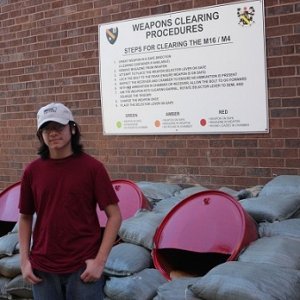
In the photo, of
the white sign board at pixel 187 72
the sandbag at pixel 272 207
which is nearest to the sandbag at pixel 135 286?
the sandbag at pixel 272 207

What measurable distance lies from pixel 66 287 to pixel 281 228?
1.80 metres

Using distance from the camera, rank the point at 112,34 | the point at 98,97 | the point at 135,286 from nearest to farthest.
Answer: the point at 135,286 < the point at 112,34 < the point at 98,97

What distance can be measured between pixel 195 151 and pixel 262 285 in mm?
3231

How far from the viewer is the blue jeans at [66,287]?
2.89 m

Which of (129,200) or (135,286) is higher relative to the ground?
(129,200)

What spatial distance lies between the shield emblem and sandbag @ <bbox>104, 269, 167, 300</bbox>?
3.67 meters

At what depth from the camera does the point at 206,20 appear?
20.0 feet

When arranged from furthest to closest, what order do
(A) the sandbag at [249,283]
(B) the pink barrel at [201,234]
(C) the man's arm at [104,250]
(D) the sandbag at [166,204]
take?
(D) the sandbag at [166,204]
(B) the pink barrel at [201,234]
(A) the sandbag at [249,283]
(C) the man's arm at [104,250]

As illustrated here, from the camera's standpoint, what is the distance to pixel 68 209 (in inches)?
115

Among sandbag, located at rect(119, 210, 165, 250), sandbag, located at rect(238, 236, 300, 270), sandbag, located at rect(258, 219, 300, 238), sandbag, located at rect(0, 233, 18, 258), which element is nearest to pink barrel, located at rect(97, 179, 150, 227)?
sandbag, located at rect(119, 210, 165, 250)

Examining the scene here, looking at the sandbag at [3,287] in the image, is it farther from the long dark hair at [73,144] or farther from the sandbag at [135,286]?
the long dark hair at [73,144]

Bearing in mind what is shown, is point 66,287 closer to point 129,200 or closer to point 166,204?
point 129,200

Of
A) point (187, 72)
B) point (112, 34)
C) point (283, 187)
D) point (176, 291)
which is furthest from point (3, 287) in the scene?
point (112, 34)

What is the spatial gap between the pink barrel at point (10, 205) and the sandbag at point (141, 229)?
5.08 ft
